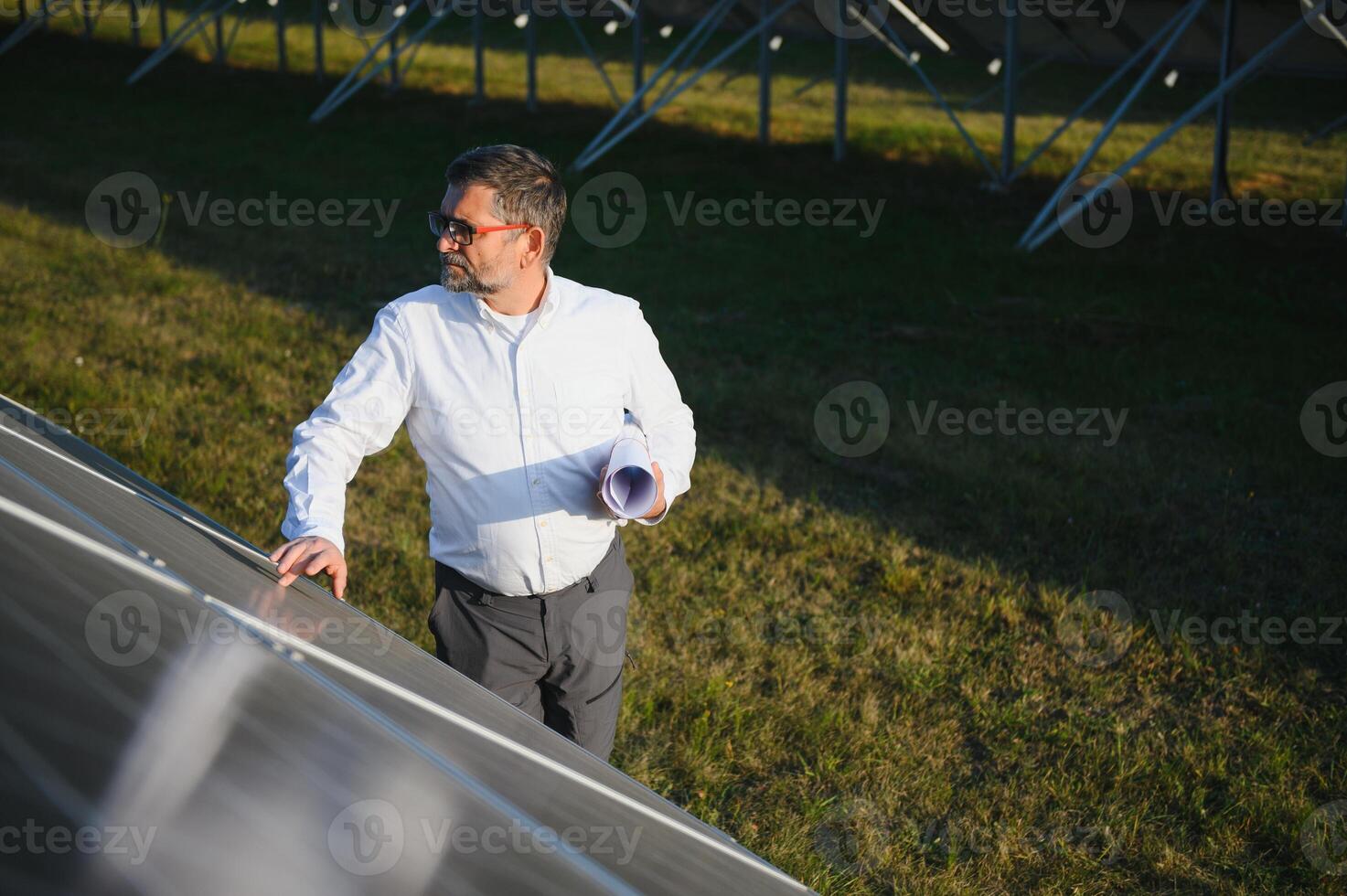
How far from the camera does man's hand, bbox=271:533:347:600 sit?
1940mm

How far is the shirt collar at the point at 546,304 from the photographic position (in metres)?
2.35

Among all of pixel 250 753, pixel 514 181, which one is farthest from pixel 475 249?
pixel 250 753

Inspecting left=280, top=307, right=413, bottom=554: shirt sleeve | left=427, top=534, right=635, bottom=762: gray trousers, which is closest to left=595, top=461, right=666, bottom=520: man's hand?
left=427, top=534, right=635, bottom=762: gray trousers

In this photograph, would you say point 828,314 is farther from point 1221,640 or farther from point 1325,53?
point 1325,53

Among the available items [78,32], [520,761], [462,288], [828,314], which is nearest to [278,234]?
[828,314]

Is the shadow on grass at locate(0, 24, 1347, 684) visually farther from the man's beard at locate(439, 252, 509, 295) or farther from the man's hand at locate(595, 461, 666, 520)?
the man's beard at locate(439, 252, 509, 295)

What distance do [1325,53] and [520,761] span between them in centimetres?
1172

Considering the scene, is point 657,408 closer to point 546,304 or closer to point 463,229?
point 546,304

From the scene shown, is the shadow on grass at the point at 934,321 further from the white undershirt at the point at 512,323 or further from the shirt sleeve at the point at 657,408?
the white undershirt at the point at 512,323

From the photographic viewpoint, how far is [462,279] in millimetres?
2295

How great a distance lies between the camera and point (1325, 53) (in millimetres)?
10578

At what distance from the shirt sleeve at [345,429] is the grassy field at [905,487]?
151 cm

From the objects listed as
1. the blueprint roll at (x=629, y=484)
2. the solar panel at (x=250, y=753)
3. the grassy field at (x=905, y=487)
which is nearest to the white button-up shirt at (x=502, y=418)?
the blueprint roll at (x=629, y=484)

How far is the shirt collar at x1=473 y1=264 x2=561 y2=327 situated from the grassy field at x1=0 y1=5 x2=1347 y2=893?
61.2 inches
